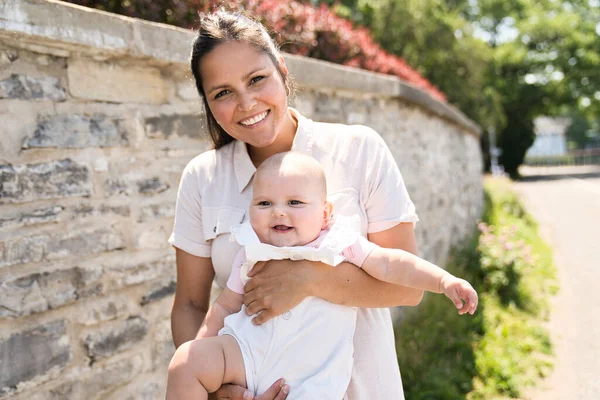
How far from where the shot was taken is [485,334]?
555cm

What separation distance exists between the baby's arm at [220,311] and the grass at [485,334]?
9.49ft

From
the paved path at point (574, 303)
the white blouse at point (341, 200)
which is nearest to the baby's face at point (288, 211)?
the white blouse at point (341, 200)

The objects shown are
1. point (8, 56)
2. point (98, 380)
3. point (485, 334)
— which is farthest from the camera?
point (485, 334)

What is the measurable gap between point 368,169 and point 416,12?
12951mm

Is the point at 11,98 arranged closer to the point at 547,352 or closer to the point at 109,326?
the point at 109,326

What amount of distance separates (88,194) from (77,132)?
279mm

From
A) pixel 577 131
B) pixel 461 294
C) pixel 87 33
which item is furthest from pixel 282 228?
pixel 577 131

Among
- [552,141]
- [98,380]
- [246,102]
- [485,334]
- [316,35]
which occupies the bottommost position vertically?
[485,334]

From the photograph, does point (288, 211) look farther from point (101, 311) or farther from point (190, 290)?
point (101, 311)

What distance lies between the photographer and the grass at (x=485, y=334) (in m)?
4.53

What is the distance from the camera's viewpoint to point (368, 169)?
181 cm

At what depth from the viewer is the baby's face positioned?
1697 millimetres

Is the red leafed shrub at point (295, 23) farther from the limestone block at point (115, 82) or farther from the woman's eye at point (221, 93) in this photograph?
the woman's eye at point (221, 93)

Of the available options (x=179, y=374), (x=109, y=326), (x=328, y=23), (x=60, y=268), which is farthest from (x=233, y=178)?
(x=328, y=23)
